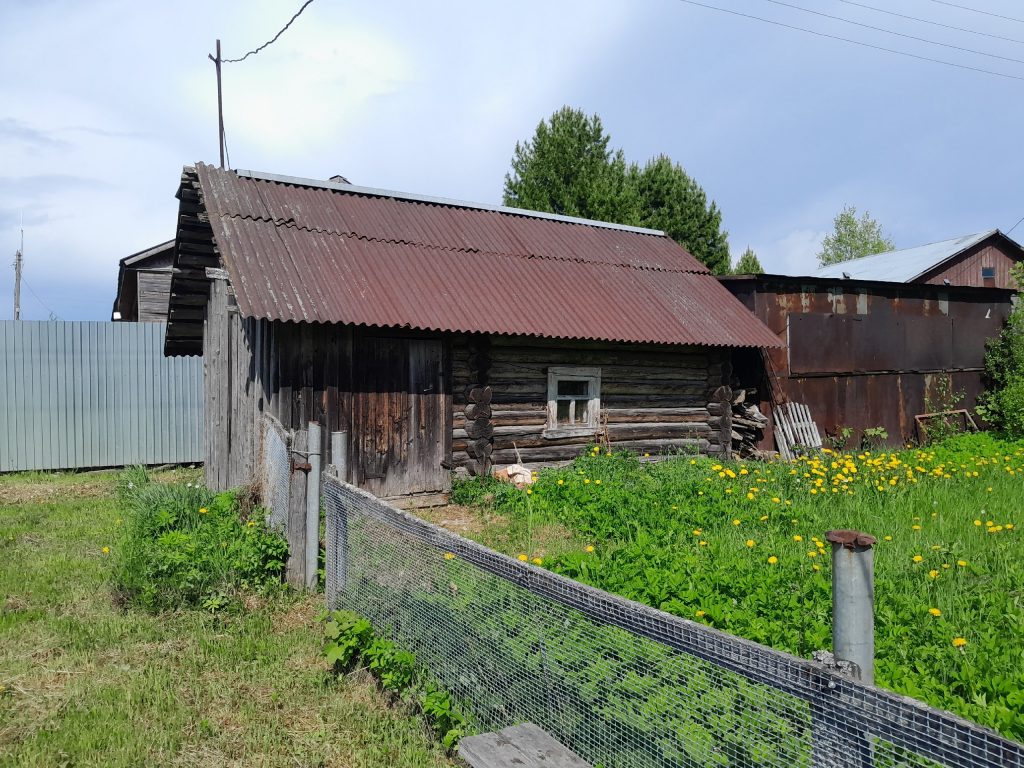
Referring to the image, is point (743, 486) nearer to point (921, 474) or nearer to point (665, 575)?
point (921, 474)

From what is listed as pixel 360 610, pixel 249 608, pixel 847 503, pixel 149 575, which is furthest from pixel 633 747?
pixel 847 503

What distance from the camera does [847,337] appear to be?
14.9 meters

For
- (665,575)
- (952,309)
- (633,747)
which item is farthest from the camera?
(952,309)

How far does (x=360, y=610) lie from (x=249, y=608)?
3.86ft

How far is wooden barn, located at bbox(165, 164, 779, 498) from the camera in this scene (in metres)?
9.33

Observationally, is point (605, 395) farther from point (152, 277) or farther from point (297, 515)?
point (152, 277)

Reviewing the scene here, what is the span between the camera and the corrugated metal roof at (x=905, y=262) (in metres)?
27.8

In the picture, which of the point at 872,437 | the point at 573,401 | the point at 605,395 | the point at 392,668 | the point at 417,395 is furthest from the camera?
the point at 872,437

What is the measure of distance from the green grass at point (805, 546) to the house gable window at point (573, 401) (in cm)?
74

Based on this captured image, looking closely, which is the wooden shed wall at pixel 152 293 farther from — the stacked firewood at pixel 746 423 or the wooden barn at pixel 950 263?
the wooden barn at pixel 950 263

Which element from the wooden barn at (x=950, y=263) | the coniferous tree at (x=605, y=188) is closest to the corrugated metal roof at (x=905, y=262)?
the wooden barn at (x=950, y=263)

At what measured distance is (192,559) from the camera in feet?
19.1

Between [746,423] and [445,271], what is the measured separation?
647 centimetres

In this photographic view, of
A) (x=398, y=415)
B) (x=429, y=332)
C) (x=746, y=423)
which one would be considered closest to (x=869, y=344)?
(x=746, y=423)
